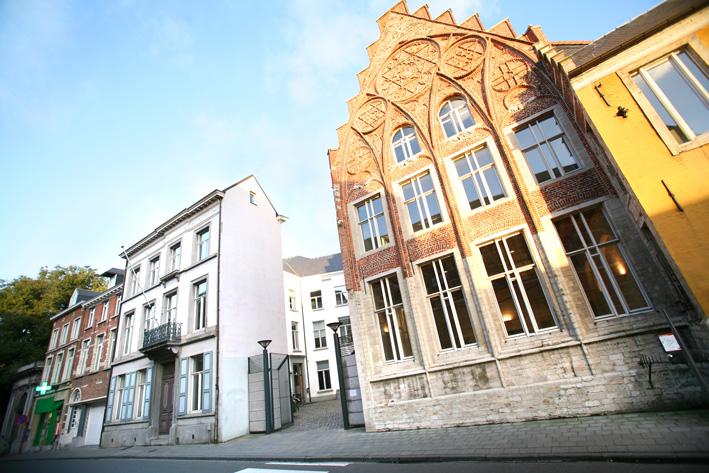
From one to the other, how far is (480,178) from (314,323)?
2152 centimetres

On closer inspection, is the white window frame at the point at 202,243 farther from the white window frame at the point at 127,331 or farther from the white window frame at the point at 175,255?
the white window frame at the point at 127,331

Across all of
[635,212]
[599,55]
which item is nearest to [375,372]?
[635,212]

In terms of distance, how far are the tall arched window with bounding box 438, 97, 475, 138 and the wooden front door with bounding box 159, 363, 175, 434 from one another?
17658mm

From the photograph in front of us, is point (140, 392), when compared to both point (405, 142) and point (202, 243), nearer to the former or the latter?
point (202, 243)

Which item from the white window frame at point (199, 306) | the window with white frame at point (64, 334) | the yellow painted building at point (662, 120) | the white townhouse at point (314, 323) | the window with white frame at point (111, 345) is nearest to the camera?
the yellow painted building at point (662, 120)

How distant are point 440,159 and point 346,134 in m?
4.83

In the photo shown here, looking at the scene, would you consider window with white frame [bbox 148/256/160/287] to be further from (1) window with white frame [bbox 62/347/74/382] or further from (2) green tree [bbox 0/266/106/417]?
(2) green tree [bbox 0/266/106/417]

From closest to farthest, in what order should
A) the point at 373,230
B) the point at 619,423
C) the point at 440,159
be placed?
the point at 619,423, the point at 440,159, the point at 373,230

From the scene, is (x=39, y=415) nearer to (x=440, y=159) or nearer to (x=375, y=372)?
(x=375, y=372)

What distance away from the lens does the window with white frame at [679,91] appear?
20.8 ft

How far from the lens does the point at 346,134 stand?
46.2 ft

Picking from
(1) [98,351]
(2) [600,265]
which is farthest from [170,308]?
(2) [600,265]

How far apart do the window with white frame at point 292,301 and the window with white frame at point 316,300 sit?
151 cm

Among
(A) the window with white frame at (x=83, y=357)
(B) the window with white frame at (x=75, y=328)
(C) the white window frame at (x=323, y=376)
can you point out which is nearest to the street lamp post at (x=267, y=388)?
(C) the white window frame at (x=323, y=376)
